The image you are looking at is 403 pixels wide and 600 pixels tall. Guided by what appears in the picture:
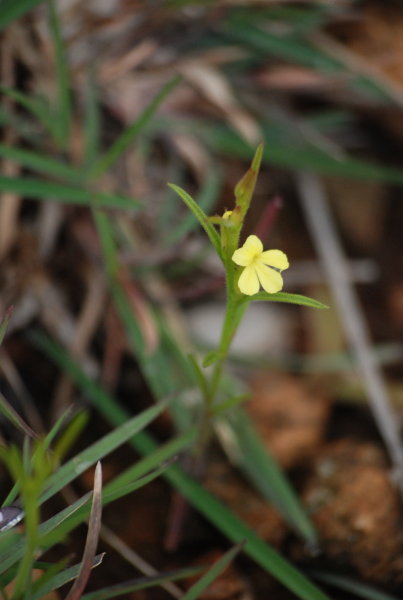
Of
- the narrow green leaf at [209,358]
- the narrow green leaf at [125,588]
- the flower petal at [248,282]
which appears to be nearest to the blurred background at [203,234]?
the narrow green leaf at [125,588]

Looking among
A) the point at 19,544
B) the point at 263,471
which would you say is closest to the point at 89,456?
the point at 19,544

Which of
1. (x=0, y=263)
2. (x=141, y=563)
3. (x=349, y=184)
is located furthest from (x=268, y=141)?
(x=141, y=563)

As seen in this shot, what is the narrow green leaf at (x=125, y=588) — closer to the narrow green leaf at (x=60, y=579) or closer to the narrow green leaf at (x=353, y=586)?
the narrow green leaf at (x=60, y=579)

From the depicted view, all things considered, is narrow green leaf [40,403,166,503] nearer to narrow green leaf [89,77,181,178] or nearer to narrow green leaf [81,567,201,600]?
narrow green leaf [81,567,201,600]

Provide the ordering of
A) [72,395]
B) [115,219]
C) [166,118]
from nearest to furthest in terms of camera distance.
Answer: [72,395] → [115,219] → [166,118]

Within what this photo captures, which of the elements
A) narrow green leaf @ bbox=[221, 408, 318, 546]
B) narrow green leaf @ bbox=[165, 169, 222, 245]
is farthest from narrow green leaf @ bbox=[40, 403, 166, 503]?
narrow green leaf @ bbox=[165, 169, 222, 245]

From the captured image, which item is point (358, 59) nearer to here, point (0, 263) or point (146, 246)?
point (146, 246)

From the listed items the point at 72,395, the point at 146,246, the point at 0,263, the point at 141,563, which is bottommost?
the point at 141,563

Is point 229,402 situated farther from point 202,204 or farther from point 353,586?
point 202,204
